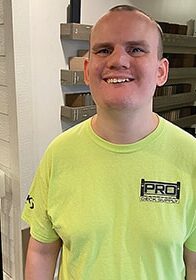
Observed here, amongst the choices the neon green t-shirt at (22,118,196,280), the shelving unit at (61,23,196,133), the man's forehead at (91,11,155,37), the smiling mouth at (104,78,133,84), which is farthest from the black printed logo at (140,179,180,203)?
the shelving unit at (61,23,196,133)

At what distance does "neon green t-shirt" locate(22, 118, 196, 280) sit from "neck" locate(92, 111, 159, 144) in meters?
0.01

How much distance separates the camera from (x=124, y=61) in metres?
0.78

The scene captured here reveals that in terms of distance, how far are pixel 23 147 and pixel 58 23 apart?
61cm

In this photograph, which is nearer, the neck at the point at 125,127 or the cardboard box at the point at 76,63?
the neck at the point at 125,127

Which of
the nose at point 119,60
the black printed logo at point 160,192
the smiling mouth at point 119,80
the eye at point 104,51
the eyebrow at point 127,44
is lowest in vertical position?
the black printed logo at point 160,192

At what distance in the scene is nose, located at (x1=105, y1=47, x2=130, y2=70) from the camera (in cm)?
78

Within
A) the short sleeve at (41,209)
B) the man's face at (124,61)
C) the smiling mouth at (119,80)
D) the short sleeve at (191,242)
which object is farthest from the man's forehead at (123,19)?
the short sleeve at (191,242)

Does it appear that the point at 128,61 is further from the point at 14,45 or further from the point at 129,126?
the point at 14,45

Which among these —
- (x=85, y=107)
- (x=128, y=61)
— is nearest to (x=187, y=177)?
(x=128, y=61)

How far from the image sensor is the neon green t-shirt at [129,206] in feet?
2.66

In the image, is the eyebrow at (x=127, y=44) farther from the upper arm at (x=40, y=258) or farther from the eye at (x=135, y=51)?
the upper arm at (x=40, y=258)

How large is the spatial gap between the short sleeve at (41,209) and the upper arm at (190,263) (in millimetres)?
333

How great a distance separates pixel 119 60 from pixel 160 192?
0.32 meters

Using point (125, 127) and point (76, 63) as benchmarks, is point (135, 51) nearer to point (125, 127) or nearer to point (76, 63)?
point (125, 127)
